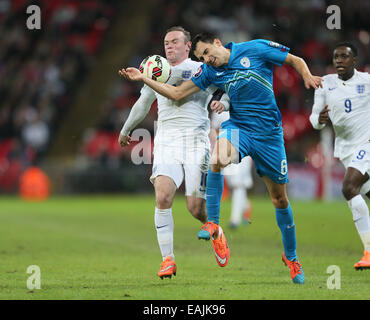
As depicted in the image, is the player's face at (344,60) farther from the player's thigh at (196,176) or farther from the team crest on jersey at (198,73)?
the player's thigh at (196,176)

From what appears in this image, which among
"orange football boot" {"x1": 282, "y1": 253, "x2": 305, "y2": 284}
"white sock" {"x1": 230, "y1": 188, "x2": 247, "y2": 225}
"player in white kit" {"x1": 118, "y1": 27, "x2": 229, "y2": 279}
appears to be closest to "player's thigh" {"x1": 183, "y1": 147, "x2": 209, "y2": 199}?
"player in white kit" {"x1": 118, "y1": 27, "x2": 229, "y2": 279}

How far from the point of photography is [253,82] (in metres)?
6.86

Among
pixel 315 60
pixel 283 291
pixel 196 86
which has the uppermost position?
pixel 315 60

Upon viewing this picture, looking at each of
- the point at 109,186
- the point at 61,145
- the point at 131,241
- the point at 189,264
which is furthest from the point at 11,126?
the point at 189,264

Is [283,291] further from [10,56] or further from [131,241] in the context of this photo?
[10,56]

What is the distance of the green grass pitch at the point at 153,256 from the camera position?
6309 mm

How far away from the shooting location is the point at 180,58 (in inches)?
290

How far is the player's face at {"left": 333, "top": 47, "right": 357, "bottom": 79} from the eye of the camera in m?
7.96

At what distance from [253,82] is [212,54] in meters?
0.48

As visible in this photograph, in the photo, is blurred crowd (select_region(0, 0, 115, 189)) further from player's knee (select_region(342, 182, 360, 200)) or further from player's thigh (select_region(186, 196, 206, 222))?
player's knee (select_region(342, 182, 360, 200))

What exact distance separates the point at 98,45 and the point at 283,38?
660 centimetres

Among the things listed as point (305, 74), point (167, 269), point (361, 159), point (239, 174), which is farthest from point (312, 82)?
point (239, 174)

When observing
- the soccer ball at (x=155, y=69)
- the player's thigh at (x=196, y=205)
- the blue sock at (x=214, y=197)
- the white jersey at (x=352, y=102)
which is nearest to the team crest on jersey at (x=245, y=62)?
the soccer ball at (x=155, y=69)

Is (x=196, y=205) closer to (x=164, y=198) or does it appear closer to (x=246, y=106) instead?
(x=164, y=198)
